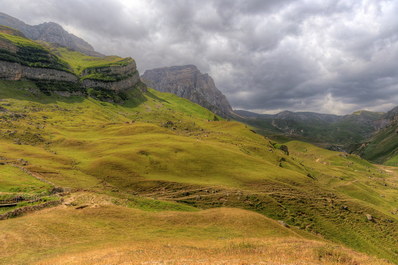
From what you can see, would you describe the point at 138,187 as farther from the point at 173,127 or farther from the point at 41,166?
the point at 173,127

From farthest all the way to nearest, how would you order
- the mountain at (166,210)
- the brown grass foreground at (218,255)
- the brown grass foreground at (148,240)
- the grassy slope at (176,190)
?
the grassy slope at (176,190)
the mountain at (166,210)
the brown grass foreground at (148,240)
the brown grass foreground at (218,255)

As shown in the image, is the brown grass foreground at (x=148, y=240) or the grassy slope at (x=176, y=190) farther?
the grassy slope at (x=176, y=190)

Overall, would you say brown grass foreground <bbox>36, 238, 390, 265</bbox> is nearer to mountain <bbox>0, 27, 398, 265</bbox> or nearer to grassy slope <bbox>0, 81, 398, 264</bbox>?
mountain <bbox>0, 27, 398, 265</bbox>

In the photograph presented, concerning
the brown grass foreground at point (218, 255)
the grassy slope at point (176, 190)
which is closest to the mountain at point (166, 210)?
the brown grass foreground at point (218, 255)

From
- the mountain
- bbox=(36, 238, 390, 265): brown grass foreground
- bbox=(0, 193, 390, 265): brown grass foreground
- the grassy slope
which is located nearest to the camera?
bbox=(36, 238, 390, 265): brown grass foreground

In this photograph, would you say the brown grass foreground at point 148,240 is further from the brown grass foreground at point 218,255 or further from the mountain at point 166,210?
the mountain at point 166,210

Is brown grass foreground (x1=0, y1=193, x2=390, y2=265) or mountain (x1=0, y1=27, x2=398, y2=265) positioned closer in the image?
brown grass foreground (x1=0, y1=193, x2=390, y2=265)

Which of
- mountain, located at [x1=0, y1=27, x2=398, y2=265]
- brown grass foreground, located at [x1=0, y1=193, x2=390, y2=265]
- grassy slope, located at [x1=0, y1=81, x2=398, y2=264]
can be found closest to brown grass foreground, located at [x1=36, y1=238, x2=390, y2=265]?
brown grass foreground, located at [x1=0, y1=193, x2=390, y2=265]

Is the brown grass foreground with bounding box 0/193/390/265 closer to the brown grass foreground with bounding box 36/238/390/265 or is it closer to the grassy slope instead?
the brown grass foreground with bounding box 36/238/390/265

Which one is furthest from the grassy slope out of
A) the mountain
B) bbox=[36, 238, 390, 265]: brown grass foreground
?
bbox=[36, 238, 390, 265]: brown grass foreground

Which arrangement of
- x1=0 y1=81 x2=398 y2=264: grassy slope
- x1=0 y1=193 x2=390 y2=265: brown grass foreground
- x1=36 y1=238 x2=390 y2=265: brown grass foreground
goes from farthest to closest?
x1=0 y1=81 x2=398 y2=264: grassy slope < x1=0 y1=193 x2=390 y2=265: brown grass foreground < x1=36 y1=238 x2=390 y2=265: brown grass foreground

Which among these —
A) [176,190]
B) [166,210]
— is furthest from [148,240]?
[176,190]

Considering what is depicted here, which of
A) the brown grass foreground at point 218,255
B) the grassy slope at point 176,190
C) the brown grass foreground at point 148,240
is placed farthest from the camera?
the grassy slope at point 176,190

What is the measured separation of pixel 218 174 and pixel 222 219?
31.3 metres
